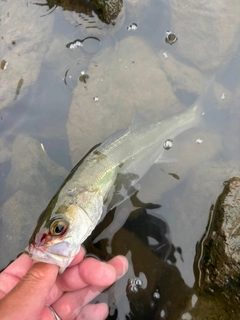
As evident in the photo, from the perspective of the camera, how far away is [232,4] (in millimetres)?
4547

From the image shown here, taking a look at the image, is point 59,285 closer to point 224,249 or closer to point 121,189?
point 121,189

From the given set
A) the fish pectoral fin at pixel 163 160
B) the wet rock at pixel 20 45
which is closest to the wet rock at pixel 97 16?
the wet rock at pixel 20 45

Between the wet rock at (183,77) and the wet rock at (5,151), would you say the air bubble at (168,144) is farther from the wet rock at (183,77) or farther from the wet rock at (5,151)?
the wet rock at (5,151)

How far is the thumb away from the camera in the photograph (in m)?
2.12

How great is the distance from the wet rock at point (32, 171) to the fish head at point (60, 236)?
999 millimetres

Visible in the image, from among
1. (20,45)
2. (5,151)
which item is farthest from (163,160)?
(20,45)

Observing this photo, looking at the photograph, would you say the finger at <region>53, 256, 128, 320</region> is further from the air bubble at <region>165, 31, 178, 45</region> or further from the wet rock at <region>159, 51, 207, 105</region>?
the air bubble at <region>165, 31, 178, 45</region>

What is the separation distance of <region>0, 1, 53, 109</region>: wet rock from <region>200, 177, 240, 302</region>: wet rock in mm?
2893

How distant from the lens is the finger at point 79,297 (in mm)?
3086

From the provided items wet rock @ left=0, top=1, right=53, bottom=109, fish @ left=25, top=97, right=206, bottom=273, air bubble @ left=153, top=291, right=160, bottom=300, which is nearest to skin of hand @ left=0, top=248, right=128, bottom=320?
fish @ left=25, top=97, right=206, bottom=273

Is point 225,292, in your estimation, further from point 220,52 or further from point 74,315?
point 220,52

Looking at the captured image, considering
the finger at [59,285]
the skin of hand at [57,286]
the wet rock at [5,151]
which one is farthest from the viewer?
the wet rock at [5,151]

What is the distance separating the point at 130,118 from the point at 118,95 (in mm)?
369

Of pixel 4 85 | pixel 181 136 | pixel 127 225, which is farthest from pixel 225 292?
pixel 4 85
